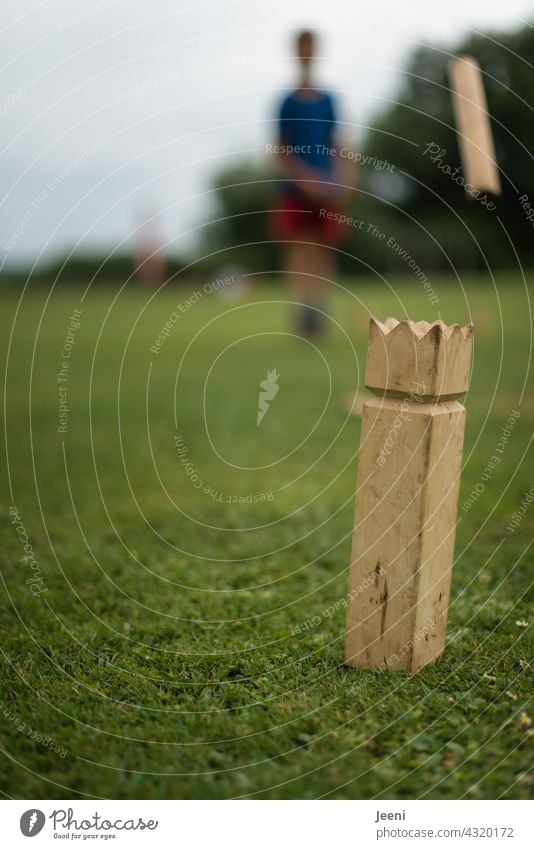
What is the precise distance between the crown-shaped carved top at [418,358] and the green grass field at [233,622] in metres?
0.98

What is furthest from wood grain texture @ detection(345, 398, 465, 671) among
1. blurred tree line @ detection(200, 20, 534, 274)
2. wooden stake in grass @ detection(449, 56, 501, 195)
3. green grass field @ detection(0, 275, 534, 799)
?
blurred tree line @ detection(200, 20, 534, 274)

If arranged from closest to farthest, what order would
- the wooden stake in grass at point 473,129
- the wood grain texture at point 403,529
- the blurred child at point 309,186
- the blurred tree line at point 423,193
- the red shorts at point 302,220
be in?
the wood grain texture at point 403,529
the wooden stake in grass at point 473,129
the blurred child at point 309,186
the red shorts at point 302,220
the blurred tree line at point 423,193

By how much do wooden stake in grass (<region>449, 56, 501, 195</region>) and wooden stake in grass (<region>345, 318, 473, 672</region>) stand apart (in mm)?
910

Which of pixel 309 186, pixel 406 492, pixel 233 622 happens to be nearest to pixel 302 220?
pixel 309 186

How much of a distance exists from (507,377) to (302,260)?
297 cm

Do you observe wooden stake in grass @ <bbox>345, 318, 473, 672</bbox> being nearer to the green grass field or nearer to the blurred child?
the green grass field

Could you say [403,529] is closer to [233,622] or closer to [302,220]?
[233,622]

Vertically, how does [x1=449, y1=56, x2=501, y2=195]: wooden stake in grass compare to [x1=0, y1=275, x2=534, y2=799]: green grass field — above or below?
above

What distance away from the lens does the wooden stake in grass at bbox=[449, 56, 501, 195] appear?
10.1 feet

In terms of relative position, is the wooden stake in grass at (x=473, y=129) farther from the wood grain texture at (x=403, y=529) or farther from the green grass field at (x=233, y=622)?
the green grass field at (x=233, y=622)

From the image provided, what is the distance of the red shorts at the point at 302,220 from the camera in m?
9.02

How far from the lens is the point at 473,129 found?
3.22 metres

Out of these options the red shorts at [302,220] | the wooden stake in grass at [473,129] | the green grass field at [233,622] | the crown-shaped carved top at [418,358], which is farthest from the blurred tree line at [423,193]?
the crown-shaped carved top at [418,358]

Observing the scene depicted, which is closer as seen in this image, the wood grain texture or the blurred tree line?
the wood grain texture
